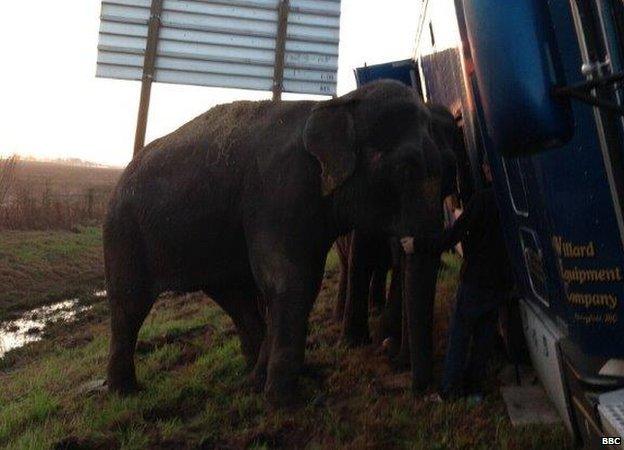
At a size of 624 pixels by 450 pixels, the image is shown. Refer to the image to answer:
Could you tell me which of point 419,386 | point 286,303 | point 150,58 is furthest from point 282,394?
point 150,58

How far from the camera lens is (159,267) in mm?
5266

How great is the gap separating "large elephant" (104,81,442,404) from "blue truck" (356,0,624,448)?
0.85 metres

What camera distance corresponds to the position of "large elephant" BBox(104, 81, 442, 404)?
438cm

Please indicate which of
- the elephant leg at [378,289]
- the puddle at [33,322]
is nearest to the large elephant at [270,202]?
the elephant leg at [378,289]

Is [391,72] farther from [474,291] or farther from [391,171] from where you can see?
[474,291]

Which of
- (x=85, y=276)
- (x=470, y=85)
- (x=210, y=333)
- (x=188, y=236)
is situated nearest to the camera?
(x=470, y=85)

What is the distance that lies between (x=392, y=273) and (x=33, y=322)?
784 centimetres

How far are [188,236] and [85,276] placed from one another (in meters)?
11.2

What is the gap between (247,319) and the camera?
18.9 feet

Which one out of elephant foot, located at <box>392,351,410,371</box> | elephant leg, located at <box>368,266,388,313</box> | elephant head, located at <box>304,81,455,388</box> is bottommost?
elephant foot, located at <box>392,351,410,371</box>

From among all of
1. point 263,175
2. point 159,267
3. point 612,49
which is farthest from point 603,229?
point 159,267

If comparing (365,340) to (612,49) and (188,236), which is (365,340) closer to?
(188,236)

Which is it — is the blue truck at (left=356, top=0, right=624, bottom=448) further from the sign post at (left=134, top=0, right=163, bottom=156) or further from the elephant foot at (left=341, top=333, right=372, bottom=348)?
the sign post at (left=134, top=0, right=163, bottom=156)

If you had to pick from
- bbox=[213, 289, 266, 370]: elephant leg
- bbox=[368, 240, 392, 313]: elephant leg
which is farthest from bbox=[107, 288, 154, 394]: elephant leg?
bbox=[368, 240, 392, 313]: elephant leg
